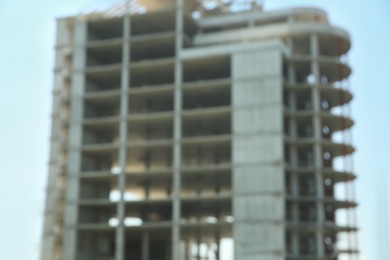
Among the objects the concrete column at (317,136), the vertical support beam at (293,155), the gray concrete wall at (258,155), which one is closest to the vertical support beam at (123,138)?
the gray concrete wall at (258,155)

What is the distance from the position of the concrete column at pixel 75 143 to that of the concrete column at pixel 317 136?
22.1 metres

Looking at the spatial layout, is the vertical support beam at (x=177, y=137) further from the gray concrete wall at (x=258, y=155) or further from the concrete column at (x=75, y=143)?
the concrete column at (x=75, y=143)

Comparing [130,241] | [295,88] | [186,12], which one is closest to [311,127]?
[295,88]

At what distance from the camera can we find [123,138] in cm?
6225

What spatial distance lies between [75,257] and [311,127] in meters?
25.0

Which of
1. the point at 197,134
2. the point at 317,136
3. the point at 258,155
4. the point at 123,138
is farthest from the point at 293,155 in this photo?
the point at 123,138

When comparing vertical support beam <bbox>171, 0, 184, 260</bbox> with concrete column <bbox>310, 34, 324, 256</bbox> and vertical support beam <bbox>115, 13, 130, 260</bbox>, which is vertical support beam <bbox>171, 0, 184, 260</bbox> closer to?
vertical support beam <bbox>115, 13, 130, 260</bbox>

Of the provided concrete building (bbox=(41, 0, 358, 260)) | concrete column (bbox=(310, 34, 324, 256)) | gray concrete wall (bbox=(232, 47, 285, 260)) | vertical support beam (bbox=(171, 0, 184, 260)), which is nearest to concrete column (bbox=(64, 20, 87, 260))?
concrete building (bbox=(41, 0, 358, 260))

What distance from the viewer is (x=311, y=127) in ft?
205

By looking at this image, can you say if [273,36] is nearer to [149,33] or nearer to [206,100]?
[206,100]

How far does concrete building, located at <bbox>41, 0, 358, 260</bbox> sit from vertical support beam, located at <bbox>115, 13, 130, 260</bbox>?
10 cm

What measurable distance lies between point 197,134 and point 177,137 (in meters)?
4.98

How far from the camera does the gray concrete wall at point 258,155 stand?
55.0 meters

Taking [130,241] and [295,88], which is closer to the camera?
[295,88]
